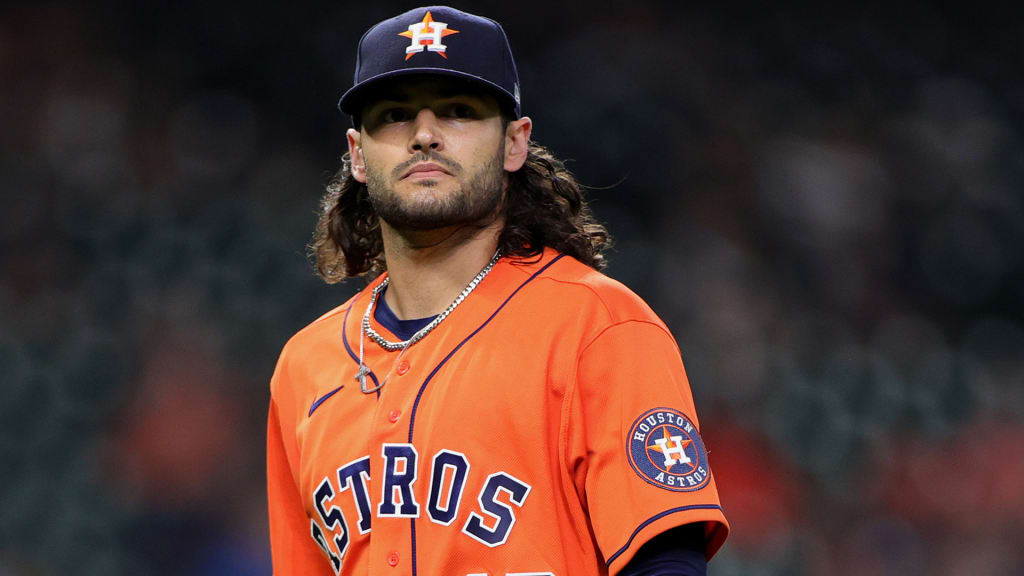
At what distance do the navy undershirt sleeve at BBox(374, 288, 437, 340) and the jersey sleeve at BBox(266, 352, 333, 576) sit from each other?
20 cm

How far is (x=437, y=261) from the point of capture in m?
1.63

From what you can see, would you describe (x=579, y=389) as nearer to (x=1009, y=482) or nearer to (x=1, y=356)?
(x=1, y=356)

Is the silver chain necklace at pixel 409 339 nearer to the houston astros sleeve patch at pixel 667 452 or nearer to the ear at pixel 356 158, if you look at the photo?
the ear at pixel 356 158

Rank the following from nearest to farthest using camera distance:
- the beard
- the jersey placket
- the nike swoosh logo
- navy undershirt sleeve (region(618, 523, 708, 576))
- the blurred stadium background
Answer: navy undershirt sleeve (region(618, 523, 708, 576)) → the jersey placket → the beard → the nike swoosh logo → the blurred stadium background

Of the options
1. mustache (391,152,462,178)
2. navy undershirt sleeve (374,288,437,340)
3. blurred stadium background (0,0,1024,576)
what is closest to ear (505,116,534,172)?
mustache (391,152,462,178)

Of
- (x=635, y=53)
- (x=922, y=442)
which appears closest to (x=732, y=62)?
(x=635, y=53)

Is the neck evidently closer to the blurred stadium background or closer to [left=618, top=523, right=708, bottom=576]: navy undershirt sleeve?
[left=618, top=523, right=708, bottom=576]: navy undershirt sleeve

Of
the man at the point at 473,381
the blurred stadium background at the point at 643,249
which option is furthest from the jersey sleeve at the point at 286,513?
the blurred stadium background at the point at 643,249

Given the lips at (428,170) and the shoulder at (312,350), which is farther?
the shoulder at (312,350)

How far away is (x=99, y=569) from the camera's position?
3391mm

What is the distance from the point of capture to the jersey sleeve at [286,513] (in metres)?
1.74

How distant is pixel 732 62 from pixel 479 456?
310 centimetres

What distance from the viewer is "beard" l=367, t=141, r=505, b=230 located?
1.54m

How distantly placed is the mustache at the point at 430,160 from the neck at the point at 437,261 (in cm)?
11
